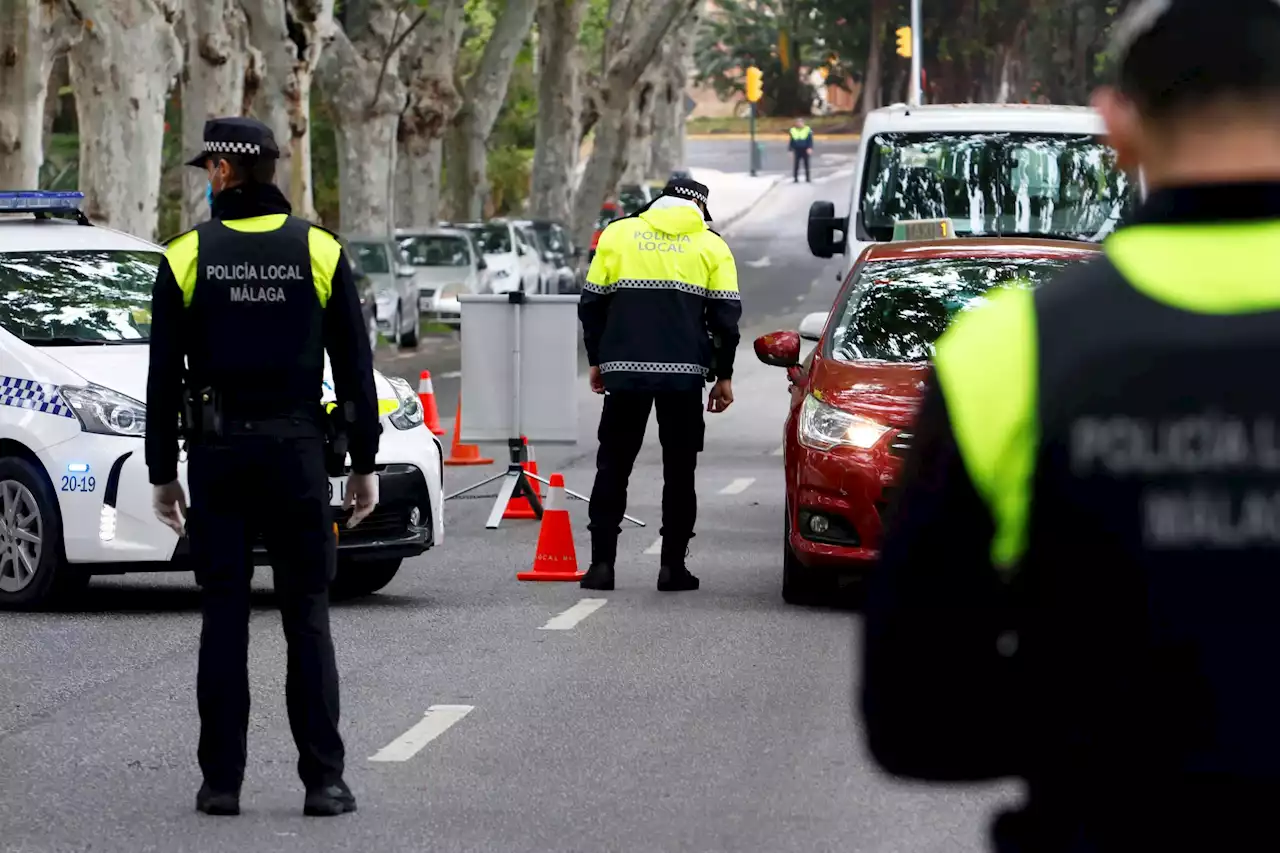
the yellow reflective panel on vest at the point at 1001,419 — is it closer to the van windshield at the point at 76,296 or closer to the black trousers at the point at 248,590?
the black trousers at the point at 248,590

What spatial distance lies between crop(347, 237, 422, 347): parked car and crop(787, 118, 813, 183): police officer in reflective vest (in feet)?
138

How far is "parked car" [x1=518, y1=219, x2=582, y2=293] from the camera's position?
4381cm

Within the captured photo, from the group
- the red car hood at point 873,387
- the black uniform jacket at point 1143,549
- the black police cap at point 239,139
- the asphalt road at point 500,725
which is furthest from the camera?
the red car hood at point 873,387

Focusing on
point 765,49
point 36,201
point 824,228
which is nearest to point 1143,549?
point 36,201

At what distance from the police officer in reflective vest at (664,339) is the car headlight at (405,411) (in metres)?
0.83

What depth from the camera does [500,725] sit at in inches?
327

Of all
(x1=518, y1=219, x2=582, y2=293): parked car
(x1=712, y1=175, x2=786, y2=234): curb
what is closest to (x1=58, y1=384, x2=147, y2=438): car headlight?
(x1=518, y1=219, x2=582, y2=293): parked car

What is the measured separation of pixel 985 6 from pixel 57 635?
68522 mm

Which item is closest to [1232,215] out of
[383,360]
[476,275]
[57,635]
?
[57,635]

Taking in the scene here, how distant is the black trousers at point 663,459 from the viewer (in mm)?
11586

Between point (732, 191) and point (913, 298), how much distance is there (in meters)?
64.4

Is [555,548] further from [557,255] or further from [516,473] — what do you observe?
[557,255]

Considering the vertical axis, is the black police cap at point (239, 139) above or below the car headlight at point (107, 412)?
above

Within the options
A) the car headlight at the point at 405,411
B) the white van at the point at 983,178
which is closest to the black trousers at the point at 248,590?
the car headlight at the point at 405,411
